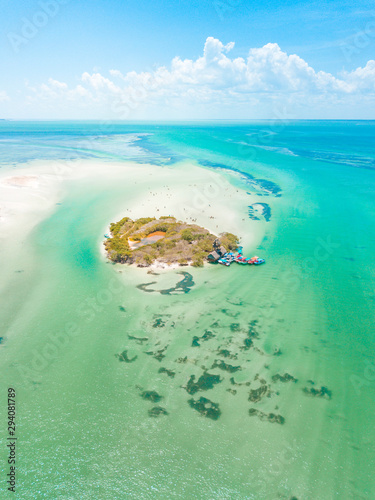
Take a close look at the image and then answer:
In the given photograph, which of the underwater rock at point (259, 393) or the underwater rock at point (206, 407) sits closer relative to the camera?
the underwater rock at point (206, 407)

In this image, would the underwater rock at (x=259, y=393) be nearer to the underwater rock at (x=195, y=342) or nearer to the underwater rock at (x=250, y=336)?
the underwater rock at (x=250, y=336)

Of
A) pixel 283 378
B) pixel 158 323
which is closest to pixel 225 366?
pixel 283 378

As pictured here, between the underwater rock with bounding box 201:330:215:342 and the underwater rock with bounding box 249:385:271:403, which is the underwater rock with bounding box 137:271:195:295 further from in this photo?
the underwater rock with bounding box 249:385:271:403

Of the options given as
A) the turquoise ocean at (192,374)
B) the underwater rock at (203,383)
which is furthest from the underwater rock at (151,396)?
the underwater rock at (203,383)

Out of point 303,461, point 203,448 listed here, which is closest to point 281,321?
point 303,461

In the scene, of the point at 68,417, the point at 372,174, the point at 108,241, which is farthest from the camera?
the point at 372,174

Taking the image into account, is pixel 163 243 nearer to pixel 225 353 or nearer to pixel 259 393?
pixel 225 353

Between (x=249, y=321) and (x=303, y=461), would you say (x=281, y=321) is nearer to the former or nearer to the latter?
(x=249, y=321)
